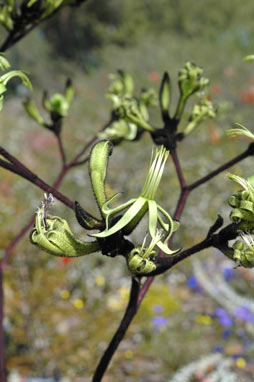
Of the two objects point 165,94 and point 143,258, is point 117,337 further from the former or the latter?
point 165,94

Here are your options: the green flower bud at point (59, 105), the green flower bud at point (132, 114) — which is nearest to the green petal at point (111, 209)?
the green flower bud at point (132, 114)

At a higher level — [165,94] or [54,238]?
[54,238]

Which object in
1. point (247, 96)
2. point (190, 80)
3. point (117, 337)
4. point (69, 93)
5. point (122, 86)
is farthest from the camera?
point (247, 96)

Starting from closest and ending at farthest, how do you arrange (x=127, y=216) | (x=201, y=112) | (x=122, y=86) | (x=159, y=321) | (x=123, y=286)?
1. (x=127, y=216)
2. (x=201, y=112)
3. (x=122, y=86)
4. (x=159, y=321)
5. (x=123, y=286)

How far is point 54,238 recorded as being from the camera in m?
0.75

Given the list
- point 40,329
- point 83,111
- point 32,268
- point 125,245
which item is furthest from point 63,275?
point 83,111

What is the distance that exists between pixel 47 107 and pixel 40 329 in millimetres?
1914

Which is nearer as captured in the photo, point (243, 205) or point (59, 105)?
point (243, 205)

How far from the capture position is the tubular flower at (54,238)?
2.45 feet

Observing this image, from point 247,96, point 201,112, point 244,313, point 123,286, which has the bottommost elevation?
point 247,96

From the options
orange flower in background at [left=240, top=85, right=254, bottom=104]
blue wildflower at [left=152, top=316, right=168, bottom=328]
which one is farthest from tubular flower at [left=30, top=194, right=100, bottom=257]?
orange flower in background at [left=240, top=85, right=254, bottom=104]

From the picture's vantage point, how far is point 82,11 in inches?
482

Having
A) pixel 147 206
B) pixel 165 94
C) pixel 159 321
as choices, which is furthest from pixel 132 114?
pixel 159 321

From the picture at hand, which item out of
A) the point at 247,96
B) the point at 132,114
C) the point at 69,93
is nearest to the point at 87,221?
the point at 132,114
